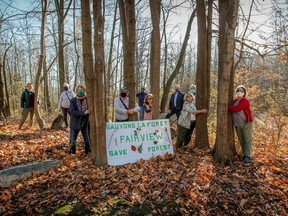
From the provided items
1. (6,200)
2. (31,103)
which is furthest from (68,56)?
(6,200)

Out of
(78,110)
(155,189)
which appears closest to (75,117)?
(78,110)

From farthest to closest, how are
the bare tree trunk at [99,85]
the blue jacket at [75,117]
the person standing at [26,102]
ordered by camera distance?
the person standing at [26,102], the blue jacket at [75,117], the bare tree trunk at [99,85]

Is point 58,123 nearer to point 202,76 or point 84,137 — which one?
point 84,137

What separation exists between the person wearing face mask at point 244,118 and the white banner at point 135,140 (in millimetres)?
1827

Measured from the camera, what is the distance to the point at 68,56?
1271 inches

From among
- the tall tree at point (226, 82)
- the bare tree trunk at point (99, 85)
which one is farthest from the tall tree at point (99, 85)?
the tall tree at point (226, 82)

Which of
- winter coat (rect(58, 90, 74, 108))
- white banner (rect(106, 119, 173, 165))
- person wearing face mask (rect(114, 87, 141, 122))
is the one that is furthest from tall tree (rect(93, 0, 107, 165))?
winter coat (rect(58, 90, 74, 108))

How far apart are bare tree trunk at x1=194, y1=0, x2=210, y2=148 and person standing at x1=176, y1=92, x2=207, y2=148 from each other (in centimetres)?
20

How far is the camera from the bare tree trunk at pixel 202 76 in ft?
20.2

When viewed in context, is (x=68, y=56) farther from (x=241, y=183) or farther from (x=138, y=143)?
(x=241, y=183)

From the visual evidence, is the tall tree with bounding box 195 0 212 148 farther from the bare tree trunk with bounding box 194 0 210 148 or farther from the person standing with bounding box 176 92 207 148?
the person standing with bounding box 176 92 207 148

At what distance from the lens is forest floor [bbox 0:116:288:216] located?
346 cm

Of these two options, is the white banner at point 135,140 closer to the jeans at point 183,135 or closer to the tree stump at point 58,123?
the jeans at point 183,135

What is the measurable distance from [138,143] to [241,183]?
2.50 m
